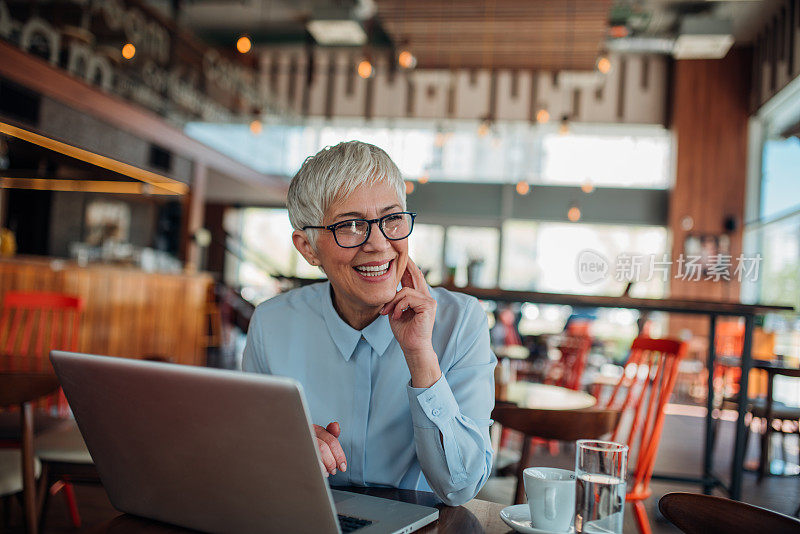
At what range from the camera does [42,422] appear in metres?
2.67

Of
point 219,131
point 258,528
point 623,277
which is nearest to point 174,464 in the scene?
point 258,528

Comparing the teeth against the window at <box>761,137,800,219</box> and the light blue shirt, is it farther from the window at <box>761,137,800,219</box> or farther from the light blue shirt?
the window at <box>761,137,800,219</box>

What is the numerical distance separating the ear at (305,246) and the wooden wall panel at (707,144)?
33.2ft

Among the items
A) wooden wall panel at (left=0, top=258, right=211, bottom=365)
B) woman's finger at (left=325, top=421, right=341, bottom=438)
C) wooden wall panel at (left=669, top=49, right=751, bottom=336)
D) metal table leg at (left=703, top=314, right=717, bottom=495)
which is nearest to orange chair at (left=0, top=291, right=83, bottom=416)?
wooden wall panel at (left=0, top=258, right=211, bottom=365)

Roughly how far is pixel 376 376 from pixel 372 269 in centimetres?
20

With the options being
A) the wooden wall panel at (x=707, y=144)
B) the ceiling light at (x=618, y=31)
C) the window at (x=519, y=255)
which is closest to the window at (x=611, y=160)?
the wooden wall panel at (x=707, y=144)

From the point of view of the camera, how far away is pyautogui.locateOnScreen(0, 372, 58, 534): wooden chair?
1979 mm

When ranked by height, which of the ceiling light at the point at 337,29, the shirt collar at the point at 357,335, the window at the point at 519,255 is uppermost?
the ceiling light at the point at 337,29

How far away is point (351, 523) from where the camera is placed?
825 millimetres

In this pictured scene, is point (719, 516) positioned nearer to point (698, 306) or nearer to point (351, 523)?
point (351, 523)

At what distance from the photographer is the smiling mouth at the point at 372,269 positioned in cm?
120

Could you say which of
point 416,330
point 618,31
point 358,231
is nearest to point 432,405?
point 416,330

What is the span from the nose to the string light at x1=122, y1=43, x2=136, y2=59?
6.65 m

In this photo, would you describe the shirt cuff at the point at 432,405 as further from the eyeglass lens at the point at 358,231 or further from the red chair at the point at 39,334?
the red chair at the point at 39,334
